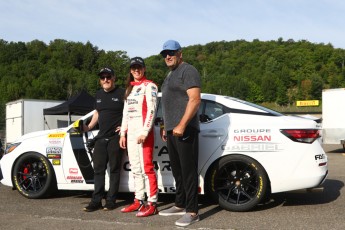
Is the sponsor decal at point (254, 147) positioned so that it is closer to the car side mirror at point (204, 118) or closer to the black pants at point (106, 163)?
the car side mirror at point (204, 118)

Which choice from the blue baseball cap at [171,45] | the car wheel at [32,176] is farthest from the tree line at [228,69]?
the blue baseball cap at [171,45]

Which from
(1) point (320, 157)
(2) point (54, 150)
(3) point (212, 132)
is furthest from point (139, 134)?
(1) point (320, 157)

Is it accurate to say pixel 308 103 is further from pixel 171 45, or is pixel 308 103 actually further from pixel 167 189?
pixel 171 45

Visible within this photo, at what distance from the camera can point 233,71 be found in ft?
329

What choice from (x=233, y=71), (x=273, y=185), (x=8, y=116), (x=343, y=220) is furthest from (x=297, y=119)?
(x=233, y=71)

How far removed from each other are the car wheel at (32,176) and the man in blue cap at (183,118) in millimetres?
2120

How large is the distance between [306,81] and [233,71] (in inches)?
712

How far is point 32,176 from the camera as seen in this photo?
239 inches

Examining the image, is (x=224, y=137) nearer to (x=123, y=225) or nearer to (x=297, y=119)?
(x=297, y=119)

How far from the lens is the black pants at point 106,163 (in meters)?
5.26

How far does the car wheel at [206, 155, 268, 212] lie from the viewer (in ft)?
16.1

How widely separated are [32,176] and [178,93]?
8.93 feet

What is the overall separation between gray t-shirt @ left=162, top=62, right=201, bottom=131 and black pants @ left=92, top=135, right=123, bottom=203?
917mm

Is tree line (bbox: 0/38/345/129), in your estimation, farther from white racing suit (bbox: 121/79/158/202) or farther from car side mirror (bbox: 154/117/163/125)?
white racing suit (bbox: 121/79/158/202)
